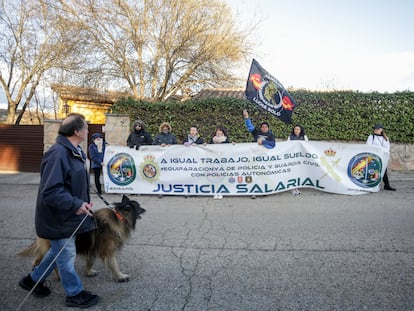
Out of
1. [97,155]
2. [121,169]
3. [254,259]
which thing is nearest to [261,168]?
[121,169]

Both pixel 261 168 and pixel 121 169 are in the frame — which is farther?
pixel 121 169

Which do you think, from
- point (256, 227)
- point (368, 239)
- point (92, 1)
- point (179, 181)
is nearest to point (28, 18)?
point (92, 1)

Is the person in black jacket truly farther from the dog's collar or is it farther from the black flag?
the black flag

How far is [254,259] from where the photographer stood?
161 inches

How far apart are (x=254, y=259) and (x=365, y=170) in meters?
5.30

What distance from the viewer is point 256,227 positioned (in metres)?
5.41

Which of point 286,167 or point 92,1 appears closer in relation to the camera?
point 286,167

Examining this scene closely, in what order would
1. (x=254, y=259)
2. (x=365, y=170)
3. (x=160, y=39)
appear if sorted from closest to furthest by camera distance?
1. (x=254, y=259)
2. (x=365, y=170)
3. (x=160, y=39)

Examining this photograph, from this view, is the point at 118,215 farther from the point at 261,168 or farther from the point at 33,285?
the point at 261,168

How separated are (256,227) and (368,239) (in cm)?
171

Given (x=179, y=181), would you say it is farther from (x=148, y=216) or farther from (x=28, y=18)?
(x=28, y=18)

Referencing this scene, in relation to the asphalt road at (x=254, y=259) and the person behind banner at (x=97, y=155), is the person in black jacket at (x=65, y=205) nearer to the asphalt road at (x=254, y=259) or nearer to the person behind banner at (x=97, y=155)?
the asphalt road at (x=254, y=259)

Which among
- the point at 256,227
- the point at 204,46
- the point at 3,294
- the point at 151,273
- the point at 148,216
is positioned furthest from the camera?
the point at 204,46

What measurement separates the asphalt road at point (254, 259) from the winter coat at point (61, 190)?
84cm
